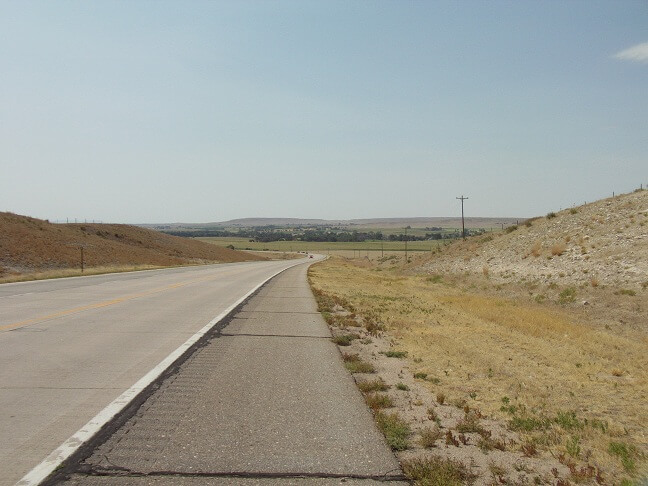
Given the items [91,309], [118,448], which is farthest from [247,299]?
[118,448]

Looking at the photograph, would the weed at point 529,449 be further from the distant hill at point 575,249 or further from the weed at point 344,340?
the distant hill at point 575,249

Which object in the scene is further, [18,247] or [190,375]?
[18,247]

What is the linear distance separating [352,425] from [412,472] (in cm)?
142

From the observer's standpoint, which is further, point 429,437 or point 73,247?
point 73,247

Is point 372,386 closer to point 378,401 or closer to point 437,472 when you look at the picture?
point 378,401

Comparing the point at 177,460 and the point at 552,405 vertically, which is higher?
the point at 177,460

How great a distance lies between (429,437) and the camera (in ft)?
19.7

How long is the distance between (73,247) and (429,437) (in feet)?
213

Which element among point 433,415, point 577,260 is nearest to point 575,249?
point 577,260

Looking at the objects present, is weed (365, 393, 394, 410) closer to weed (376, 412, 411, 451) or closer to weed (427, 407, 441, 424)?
weed (376, 412, 411, 451)

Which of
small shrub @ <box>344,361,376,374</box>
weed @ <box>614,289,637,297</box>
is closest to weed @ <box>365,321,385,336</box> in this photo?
small shrub @ <box>344,361,376,374</box>

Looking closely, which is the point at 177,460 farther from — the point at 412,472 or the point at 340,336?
the point at 340,336

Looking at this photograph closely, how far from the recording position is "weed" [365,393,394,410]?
23.7 feet

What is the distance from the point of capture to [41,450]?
536 centimetres
